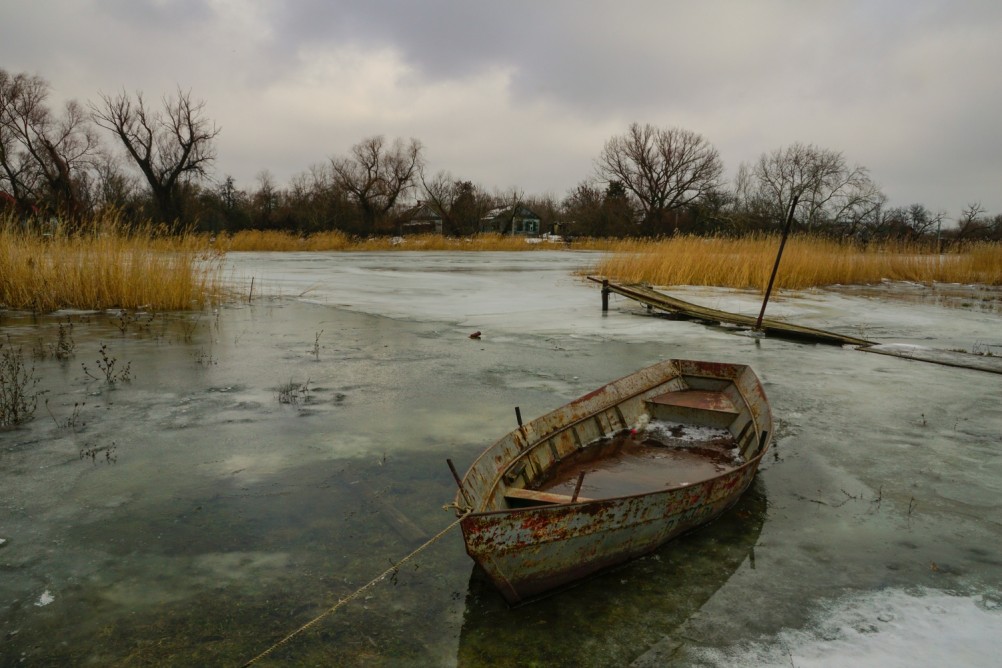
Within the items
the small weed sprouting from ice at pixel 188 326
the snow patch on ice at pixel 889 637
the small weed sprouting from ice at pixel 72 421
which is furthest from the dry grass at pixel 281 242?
the snow patch on ice at pixel 889 637

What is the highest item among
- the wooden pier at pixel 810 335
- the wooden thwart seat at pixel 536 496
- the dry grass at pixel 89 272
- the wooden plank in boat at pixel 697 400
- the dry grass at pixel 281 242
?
the dry grass at pixel 281 242

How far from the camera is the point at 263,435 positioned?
4352mm

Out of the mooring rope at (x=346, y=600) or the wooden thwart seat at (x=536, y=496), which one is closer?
the mooring rope at (x=346, y=600)

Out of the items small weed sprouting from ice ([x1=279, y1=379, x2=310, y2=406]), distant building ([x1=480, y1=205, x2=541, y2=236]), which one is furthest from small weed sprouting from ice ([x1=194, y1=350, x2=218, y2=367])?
distant building ([x1=480, y1=205, x2=541, y2=236])

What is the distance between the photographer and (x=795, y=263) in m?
14.9

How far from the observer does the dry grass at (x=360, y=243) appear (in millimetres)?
31281

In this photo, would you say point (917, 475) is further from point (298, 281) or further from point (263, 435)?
point (298, 281)

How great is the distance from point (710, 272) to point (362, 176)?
111 feet

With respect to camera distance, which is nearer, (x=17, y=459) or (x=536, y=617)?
(x=536, y=617)

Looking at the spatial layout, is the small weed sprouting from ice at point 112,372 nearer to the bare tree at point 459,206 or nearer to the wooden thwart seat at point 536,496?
the wooden thwart seat at point 536,496

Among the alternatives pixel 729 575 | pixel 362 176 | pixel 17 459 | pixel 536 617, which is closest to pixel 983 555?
pixel 729 575

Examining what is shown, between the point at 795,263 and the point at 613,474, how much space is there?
13.1m

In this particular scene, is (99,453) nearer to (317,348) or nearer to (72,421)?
(72,421)

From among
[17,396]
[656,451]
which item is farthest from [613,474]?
[17,396]
